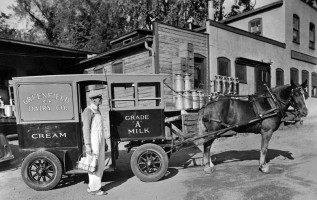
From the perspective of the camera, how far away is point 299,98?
226 inches

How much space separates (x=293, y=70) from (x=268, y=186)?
628 inches

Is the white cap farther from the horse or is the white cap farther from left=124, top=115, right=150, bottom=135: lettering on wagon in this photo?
the horse

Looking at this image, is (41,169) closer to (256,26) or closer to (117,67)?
(117,67)

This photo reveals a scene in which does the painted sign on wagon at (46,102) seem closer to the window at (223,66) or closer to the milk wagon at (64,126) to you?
the milk wagon at (64,126)

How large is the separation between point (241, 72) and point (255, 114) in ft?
29.9

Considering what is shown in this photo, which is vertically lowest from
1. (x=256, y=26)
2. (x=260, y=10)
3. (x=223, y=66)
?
(x=223, y=66)

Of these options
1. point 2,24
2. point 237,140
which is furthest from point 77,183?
point 2,24

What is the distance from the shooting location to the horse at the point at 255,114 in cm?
577

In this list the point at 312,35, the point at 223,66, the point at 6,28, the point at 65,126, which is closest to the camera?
the point at 65,126

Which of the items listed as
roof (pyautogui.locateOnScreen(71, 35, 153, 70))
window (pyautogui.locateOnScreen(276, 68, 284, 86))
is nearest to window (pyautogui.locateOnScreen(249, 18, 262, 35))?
window (pyautogui.locateOnScreen(276, 68, 284, 86))

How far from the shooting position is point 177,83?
33.9 feet

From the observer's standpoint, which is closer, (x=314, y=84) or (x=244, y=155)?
(x=244, y=155)

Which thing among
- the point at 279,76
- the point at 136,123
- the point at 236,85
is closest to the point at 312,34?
the point at 279,76

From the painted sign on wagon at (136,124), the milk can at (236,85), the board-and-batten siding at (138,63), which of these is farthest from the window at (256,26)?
the painted sign on wagon at (136,124)
